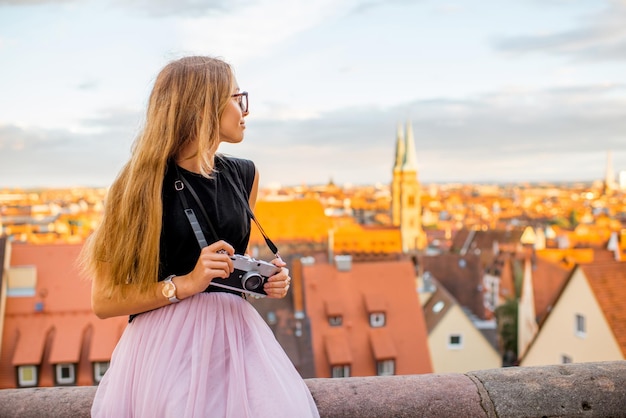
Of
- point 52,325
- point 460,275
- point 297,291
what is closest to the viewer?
point 52,325

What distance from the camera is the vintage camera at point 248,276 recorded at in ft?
7.08

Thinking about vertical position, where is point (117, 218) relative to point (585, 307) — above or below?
above

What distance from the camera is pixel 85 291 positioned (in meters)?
22.2

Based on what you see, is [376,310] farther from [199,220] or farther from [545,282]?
[199,220]

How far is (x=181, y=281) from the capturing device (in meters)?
2.16

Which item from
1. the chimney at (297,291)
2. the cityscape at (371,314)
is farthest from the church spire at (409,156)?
the chimney at (297,291)

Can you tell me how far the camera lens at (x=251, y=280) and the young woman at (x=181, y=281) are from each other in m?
0.05

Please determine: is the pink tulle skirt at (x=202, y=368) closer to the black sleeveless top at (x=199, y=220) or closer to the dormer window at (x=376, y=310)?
the black sleeveless top at (x=199, y=220)

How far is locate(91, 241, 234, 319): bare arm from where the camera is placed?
2057mm

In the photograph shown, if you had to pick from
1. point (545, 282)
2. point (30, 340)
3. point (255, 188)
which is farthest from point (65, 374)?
point (545, 282)

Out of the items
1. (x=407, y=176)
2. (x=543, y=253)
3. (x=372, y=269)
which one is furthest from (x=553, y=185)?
(x=372, y=269)

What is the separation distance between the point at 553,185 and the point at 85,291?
145 metres

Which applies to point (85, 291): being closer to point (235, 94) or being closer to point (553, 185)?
point (235, 94)

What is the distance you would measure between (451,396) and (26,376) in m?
19.4
